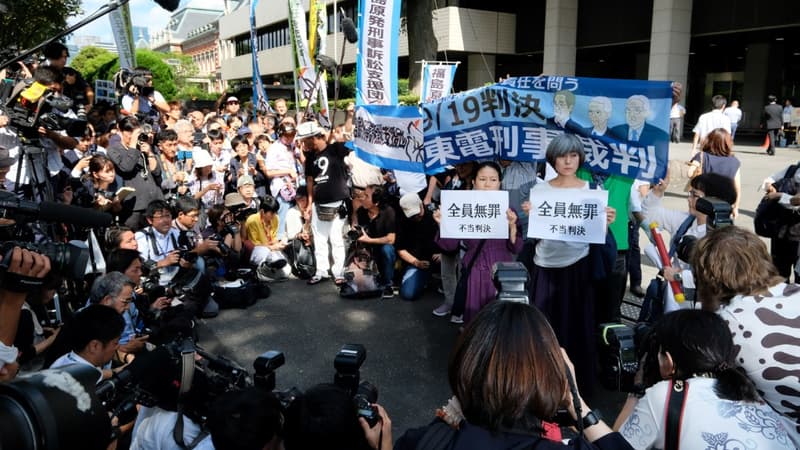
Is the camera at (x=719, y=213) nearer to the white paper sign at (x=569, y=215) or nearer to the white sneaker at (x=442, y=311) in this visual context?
the white paper sign at (x=569, y=215)

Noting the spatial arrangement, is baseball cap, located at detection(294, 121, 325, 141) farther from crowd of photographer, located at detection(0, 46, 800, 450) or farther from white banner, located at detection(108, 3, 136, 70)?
white banner, located at detection(108, 3, 136, 70)

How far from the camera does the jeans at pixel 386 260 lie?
249 inches

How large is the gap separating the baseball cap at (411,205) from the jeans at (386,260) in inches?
17.4

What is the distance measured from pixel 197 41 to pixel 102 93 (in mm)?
92626

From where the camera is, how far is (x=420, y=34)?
17.2 metres

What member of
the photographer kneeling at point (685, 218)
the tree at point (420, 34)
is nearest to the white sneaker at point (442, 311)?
the photographer kneeling at point (685, 218)

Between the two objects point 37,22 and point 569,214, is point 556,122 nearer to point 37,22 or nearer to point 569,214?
point 569,214

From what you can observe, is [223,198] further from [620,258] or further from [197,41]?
[197,41]

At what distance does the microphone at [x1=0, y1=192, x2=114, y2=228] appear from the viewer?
1829 mm

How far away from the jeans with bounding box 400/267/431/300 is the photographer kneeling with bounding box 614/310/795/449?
160 inches

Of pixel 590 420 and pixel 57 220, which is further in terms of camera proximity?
pixel 57 220

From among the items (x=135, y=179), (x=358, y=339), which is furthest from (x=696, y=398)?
(x=135, y=179)

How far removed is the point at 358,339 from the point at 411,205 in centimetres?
174

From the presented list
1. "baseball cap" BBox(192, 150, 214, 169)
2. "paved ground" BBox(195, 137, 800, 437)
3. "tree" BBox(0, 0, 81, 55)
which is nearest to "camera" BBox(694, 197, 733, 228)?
"paved ground" BBox(195, 137, 800, 437)
